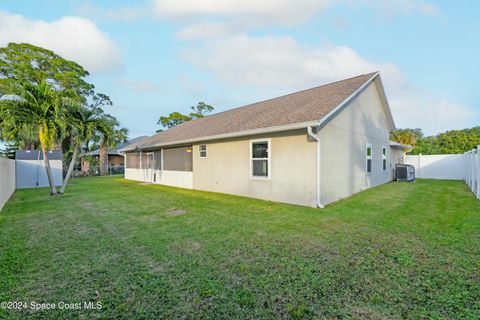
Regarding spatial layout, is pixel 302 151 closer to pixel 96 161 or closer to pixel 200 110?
pixel 96 161

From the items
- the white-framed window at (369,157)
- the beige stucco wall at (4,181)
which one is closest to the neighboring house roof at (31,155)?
the beige stucco wall at (4,181)

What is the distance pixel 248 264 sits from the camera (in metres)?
3.37

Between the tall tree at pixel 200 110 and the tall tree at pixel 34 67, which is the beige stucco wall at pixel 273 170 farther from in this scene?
the tall tree at pixel 200 110

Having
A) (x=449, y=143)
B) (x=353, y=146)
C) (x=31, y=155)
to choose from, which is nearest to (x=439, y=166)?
(x=353, y=146)

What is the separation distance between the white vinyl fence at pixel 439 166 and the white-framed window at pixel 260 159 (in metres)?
14.2

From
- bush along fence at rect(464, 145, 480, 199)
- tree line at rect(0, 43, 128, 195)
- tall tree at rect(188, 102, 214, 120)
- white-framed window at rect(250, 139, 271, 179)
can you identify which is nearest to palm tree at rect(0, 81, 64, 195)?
tree line at rect(0, 43, 128, 195)

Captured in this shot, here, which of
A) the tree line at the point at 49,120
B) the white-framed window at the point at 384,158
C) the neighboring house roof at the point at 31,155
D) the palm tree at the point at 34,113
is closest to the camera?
the palm tree at the point at 34,113

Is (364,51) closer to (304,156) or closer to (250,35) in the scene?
(250,35)

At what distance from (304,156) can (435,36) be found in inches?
371

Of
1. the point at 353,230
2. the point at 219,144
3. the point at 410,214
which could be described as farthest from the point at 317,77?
the point at 353,230

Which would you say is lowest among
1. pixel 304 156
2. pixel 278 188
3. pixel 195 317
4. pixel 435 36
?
pixel 195 317

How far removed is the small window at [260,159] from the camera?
27.8 ft

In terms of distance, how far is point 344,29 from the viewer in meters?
11.0

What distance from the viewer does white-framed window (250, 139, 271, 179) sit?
8.43 meters
